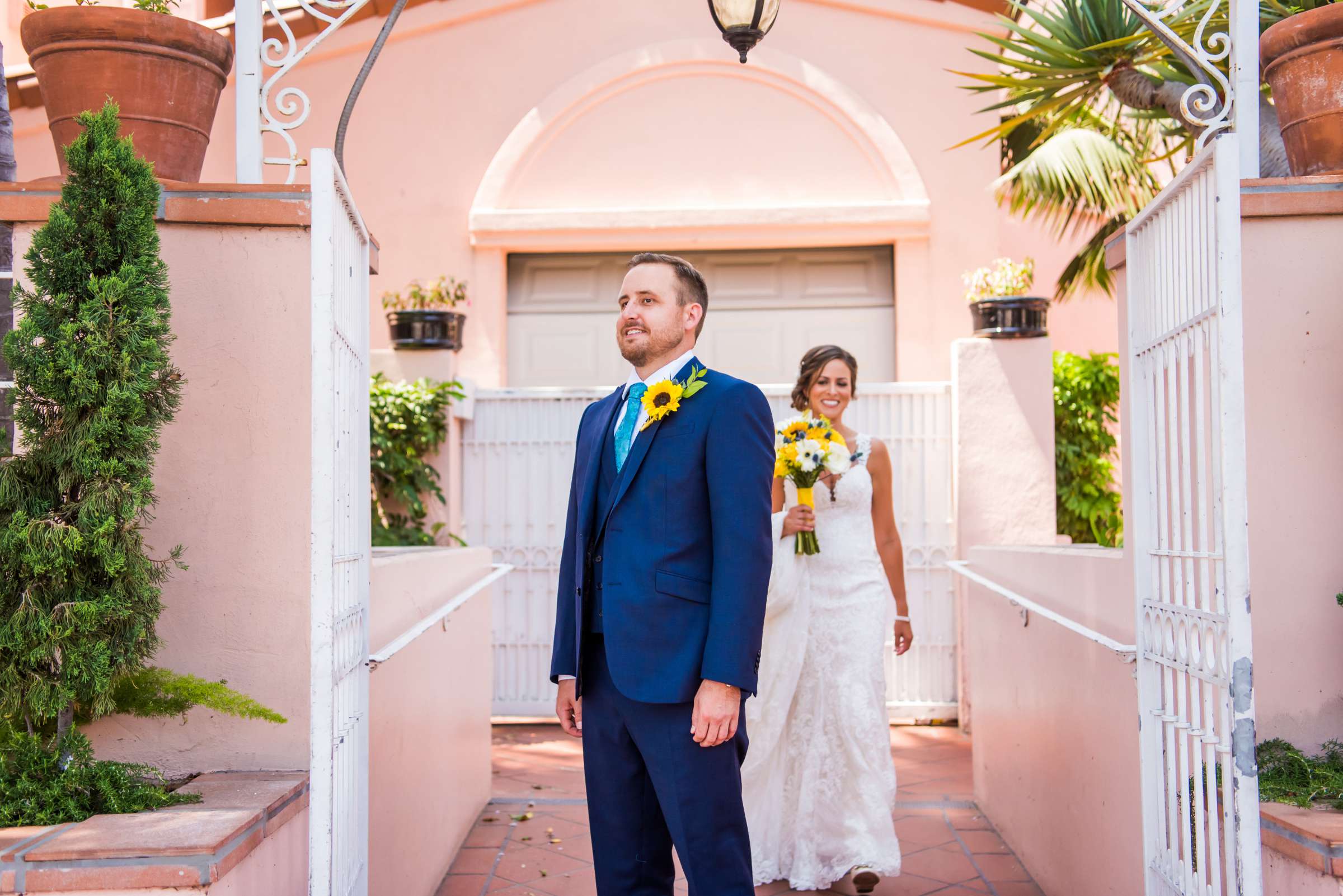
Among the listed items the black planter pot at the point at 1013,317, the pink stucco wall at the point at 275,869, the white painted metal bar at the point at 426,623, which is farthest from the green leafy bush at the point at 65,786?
the black planter pot at the point at 1013,317

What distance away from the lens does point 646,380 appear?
304cm

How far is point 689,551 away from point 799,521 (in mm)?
1886

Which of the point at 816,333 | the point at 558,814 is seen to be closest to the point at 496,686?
the point at 558,814

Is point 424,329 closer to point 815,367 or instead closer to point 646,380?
point 815,367

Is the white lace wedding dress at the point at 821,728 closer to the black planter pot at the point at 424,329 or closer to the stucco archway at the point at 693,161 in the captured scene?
the black planter pot at the point at 424,329

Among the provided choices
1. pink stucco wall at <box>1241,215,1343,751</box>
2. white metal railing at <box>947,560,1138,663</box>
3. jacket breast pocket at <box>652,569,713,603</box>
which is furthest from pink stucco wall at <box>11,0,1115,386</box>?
jacket breast pocket at <box>652,569,713,603</box>

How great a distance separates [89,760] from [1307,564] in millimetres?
3044

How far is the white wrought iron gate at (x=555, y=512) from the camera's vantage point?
7.91 metres

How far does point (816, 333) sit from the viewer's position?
9477mm

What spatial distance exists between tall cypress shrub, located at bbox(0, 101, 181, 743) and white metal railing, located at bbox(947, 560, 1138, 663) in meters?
2.46

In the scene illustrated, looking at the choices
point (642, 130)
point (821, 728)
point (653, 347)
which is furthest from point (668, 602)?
point (642, 130)

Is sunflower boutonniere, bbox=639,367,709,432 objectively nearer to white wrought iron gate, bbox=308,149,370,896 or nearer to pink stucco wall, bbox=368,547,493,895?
white wrought iron gate, bbox=308,149,370,896

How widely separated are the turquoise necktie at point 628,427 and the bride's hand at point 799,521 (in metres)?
1.74

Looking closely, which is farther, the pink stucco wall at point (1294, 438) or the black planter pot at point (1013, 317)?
the black planter pot at point (1013, 317)
